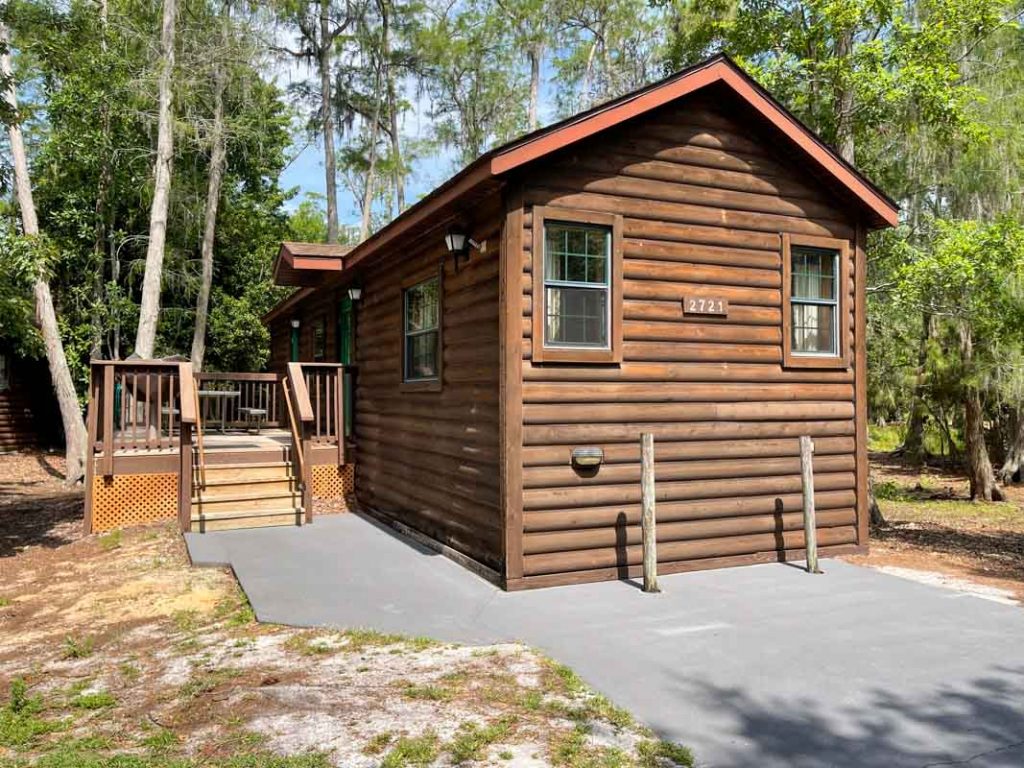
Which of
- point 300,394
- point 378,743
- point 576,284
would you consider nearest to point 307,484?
point 300,394

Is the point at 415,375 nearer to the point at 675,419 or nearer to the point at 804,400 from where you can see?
the point at 675,419

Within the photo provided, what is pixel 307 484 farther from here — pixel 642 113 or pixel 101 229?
pixel 101 229

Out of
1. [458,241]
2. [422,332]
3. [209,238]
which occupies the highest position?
[209,238]

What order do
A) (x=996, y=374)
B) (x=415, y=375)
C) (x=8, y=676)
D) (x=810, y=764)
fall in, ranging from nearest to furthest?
(x=810, y=764) → (x=8, y=676) → (x=415, y=375) → (x=996, y=374)

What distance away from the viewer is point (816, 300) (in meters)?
7.48

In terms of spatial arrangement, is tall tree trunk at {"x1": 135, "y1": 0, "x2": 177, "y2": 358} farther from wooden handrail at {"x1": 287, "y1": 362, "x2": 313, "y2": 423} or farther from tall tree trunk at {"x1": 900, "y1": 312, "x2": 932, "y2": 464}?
tall tree trunk at {"x1": 900, "y1": 312, "x2": 932, "y2": 464}

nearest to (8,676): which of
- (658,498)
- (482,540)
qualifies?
(482,540)

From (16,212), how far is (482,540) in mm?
15957

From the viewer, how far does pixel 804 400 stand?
7328mm

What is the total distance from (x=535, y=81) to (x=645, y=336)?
20635 millimetres

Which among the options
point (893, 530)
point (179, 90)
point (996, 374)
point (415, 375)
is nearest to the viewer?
point (415, 375)

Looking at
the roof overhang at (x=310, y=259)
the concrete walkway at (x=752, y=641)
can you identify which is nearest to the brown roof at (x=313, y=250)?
the roof overhang at (x=310, y=259)

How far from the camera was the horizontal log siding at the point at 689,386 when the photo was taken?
627cm

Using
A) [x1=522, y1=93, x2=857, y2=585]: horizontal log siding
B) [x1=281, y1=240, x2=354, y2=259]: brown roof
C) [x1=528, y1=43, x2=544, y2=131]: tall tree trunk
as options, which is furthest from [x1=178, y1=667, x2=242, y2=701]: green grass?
[x1=528, y1=43, x2=544, y2=131]: tall tree trunk
